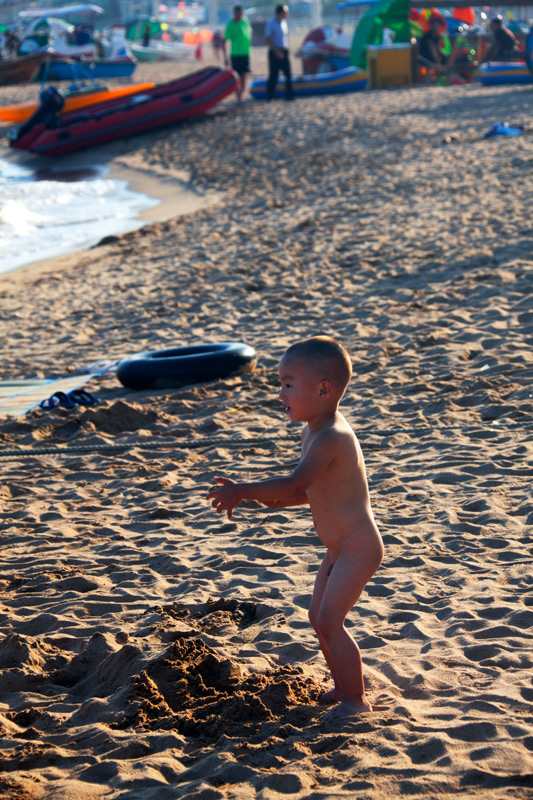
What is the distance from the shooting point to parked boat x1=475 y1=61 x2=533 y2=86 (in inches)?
906

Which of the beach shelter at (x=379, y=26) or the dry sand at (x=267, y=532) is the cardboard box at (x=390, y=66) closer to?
the beach shelter at (x=379, y=26)

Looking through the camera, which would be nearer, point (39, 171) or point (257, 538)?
point (257, 538)

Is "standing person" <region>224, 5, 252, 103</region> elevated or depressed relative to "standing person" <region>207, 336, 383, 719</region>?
elevated

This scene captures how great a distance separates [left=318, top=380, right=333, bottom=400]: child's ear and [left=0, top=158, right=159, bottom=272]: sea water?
1048 centimetres

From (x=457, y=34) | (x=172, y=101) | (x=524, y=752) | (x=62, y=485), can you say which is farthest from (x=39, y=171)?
(x=524, y=752)

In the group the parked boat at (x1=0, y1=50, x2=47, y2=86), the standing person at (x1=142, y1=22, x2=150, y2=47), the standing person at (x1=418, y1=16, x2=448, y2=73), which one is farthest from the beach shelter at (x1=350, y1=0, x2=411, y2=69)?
the standing person at (x1=142, y1=22, x2=150, y2=47)

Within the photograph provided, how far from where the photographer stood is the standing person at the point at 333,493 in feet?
8.80

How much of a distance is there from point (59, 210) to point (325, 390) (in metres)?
15.0

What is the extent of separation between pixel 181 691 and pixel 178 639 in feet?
1.11

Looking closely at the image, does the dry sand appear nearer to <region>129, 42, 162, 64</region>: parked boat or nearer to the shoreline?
the shoreline

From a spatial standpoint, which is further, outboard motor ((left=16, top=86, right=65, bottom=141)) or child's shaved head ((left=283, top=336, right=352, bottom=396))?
outboard motor ((left=16, top=86, right=65, bottom=141))

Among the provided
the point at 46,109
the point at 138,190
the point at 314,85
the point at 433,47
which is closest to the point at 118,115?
the point at 46,109

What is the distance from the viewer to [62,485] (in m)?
5.35

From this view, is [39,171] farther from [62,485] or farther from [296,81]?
[62,485]
